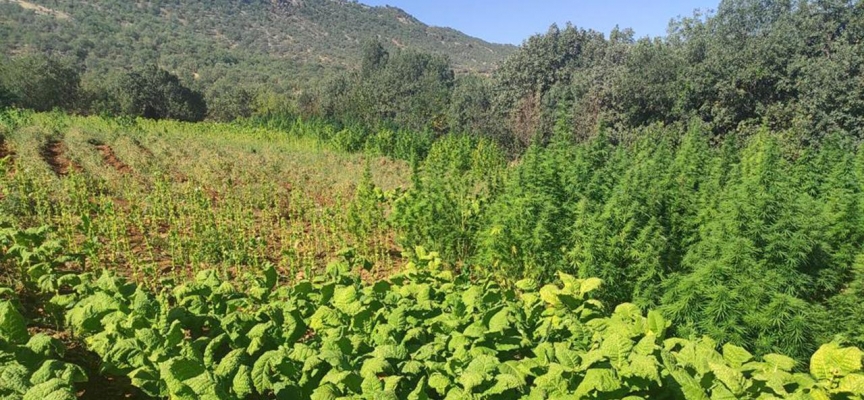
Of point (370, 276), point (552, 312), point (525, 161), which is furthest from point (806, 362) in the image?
point (370, 276)

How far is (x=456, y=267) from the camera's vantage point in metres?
6.82

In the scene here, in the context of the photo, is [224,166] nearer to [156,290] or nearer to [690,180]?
[156,290]

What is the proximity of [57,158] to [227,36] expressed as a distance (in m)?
91.8

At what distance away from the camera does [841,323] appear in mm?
3812

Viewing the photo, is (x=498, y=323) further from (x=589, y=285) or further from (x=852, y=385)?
(x=852, y=385)

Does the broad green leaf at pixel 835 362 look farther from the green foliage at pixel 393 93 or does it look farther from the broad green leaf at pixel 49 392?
the green foliage at pixel 393 93

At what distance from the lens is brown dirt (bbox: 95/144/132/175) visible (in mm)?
10970

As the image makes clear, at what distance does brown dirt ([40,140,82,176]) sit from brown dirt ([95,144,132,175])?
29.5 inches

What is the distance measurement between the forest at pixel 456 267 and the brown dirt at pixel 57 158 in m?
0.08

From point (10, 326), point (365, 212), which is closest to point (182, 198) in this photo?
point (365, 212)

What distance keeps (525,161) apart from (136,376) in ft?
17.9

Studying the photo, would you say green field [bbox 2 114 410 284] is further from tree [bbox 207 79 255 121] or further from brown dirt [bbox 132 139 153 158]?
tree [bbox 207 79 255 121]

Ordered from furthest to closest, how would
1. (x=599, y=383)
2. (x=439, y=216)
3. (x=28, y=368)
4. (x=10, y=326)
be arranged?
(x=439, y=216)
(x=10, y=326)
(x=28, y=368)
(x=599, y=383)

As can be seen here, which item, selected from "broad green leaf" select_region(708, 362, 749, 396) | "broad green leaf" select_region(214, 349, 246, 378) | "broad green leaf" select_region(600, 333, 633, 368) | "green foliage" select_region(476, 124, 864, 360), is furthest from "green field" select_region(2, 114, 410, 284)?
"broad green leaf" select_region(708, 362, 749, 396)
